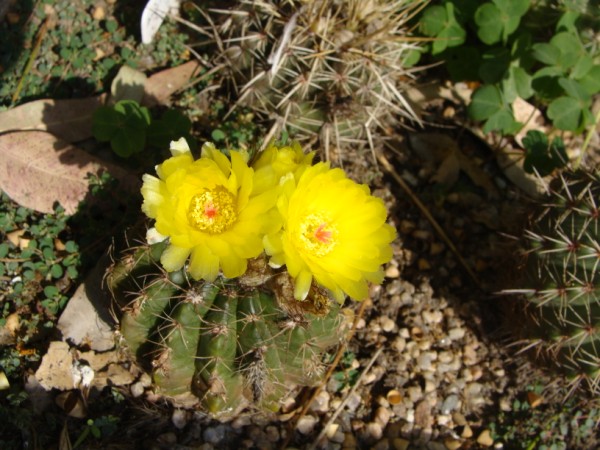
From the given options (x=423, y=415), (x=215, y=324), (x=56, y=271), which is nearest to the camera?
(x=215, y=324)

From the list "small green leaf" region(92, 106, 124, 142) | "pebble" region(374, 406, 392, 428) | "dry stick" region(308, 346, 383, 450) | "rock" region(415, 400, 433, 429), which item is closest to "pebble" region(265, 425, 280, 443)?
"dry stick" region(308, 346, 383, 450)

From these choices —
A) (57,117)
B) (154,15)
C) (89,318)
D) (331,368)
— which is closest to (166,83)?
(154,15)

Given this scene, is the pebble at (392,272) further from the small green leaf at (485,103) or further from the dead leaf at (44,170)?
the dead leaf at (44,170)

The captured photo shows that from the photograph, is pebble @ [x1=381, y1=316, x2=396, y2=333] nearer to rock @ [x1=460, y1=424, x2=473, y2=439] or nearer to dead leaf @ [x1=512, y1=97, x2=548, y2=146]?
rock @ [x1=460, y1=424, x2=473, y2=439]

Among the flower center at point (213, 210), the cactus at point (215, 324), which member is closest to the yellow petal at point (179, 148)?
the flower center at point (213, 210)

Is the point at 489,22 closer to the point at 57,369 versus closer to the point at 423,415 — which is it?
the point at 423,415

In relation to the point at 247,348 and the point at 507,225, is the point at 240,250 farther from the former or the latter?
the point at 507,225
